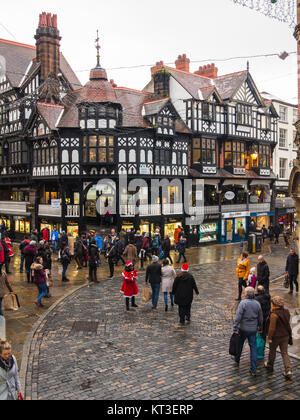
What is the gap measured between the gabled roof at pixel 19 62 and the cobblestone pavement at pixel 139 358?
22.4 metres

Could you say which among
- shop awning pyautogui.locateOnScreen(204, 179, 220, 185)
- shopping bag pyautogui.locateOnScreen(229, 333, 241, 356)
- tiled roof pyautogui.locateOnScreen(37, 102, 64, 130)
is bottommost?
shopping bag pyautogui.locateOnScreen(229, 333, 241, 356)

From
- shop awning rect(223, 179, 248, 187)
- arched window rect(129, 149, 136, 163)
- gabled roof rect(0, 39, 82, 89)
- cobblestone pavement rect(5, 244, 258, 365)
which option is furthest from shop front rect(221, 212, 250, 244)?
gabled roof rect(0, 39, 82, 89)

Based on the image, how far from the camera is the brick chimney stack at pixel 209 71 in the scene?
3431cm

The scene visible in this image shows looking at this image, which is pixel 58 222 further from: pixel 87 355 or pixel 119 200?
pixel 87 355

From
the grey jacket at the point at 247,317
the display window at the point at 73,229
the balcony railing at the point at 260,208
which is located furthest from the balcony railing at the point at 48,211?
the grey jacket at the point at 247,317

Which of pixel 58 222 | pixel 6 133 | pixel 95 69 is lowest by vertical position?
pixel 58 222

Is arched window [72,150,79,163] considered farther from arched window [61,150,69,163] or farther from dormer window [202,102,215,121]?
dormer window [202,102,215,121]

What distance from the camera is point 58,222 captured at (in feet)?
87.7

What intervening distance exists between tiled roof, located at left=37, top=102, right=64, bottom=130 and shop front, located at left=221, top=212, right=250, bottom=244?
1455 centimetres

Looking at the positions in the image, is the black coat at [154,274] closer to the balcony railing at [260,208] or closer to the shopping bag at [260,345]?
the shopping bag at [260,345]

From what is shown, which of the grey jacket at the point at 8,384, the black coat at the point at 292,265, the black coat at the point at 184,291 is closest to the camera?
the grey jacket at the point at 8,384

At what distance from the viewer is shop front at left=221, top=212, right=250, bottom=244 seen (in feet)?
101
